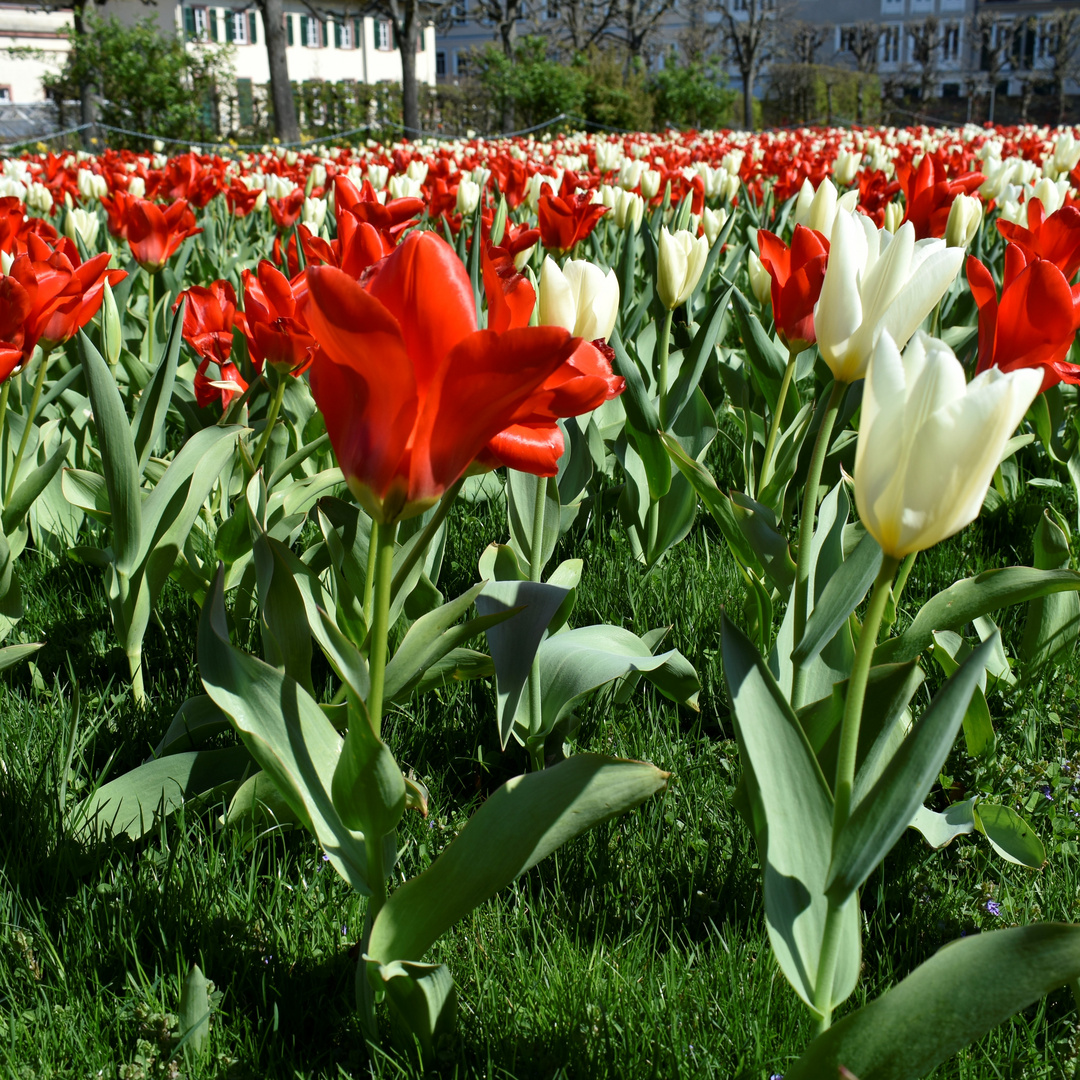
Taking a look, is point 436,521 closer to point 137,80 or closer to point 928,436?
point 928,436

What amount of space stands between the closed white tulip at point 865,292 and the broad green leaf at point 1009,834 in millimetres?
725

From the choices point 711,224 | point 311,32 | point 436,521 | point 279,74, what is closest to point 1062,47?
point 311,32

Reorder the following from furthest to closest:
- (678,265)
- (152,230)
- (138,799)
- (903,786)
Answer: (152,230) < (678,265) < (138,799) < (903,786)

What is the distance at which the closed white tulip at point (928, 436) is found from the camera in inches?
28.3

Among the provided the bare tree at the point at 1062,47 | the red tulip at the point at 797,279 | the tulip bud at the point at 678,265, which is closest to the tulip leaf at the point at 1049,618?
the red tulip at the point at 797,279

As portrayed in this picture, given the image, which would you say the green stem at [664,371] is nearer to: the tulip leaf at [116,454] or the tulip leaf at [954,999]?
the tulip leaf at [116,454]

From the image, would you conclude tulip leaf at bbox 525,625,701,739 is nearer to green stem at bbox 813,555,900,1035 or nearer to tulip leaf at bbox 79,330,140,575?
green stem at bbox 813,555,900,1035

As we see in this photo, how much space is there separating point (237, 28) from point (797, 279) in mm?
47130

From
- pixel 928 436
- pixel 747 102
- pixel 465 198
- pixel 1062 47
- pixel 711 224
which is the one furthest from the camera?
pixel 1062 47

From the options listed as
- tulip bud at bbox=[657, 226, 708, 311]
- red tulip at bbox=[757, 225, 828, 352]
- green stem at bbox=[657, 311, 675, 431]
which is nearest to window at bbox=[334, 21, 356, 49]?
green stem at bbox=[657, 311, 675, 431]

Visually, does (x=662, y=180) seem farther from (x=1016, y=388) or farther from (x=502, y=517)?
(x=1016, y=388)

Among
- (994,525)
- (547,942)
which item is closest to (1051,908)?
(547,942)

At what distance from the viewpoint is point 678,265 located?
201cm

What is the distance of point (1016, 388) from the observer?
710 mm
